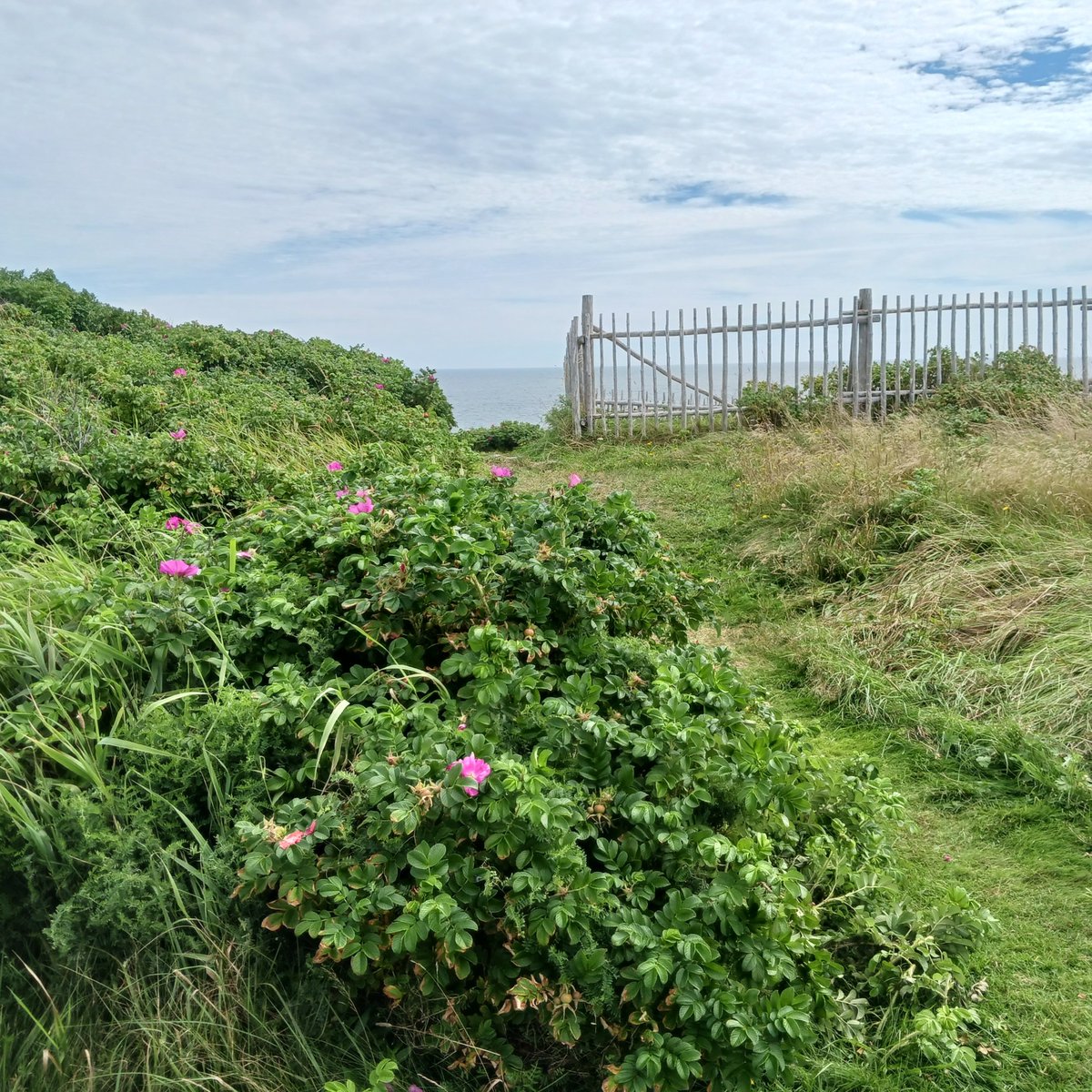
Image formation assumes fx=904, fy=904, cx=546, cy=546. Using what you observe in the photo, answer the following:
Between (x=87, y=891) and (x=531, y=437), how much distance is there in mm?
13623

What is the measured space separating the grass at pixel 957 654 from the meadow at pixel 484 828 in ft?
0.07

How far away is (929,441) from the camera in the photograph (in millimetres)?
7355

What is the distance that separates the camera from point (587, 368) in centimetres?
1419

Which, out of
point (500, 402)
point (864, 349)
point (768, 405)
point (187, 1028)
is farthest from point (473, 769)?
point (500, 402)

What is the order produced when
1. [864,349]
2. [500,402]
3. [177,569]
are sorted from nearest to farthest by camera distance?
[177,569], [864,349], [500,402]

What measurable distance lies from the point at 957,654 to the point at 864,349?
9896 millimetres

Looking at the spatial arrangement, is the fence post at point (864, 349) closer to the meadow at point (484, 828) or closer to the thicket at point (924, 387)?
the thicket at point (924, 387)

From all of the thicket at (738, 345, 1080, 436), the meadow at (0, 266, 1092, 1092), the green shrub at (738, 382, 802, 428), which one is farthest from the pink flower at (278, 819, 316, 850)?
the green shrub at (738, 382, 802, 428)

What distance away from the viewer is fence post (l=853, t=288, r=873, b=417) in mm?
13297

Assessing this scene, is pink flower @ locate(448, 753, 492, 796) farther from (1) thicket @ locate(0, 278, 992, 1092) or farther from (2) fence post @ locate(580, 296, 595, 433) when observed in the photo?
(2) fence post @ locate(580, 296, 595, 433)

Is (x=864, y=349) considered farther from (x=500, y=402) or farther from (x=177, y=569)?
(x=500, y=402)

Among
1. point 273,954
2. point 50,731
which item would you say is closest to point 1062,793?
point 273,954

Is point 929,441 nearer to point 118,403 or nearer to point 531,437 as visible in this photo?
point 118,403

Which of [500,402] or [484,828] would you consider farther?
[500,402]
